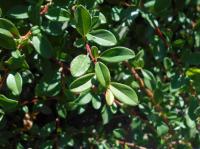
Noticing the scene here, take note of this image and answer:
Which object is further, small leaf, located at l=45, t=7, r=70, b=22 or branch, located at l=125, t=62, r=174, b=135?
branch, located at l=125, t=62, r=174, b=135

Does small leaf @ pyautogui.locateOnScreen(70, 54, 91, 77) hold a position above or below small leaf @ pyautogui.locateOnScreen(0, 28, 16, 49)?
below

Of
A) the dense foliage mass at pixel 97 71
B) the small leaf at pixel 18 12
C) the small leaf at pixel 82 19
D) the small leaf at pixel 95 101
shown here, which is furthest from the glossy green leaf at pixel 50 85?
the small leaf at pixel 82 19

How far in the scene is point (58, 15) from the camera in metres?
1.32

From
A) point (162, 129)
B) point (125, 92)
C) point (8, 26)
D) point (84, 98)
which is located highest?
point (8, 26)

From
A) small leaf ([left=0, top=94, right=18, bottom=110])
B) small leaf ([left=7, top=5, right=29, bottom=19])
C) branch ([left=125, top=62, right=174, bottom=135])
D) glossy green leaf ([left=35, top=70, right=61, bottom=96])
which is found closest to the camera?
small leaf ([left=0, top=94, right=18, bottom=110])

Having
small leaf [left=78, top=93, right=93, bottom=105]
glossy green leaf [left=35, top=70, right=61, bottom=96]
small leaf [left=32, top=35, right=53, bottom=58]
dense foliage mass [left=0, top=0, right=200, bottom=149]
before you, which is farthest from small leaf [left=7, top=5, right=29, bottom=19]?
small leaf [left=78, top=93, right=93, bottom=105]

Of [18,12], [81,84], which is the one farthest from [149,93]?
[18,12]

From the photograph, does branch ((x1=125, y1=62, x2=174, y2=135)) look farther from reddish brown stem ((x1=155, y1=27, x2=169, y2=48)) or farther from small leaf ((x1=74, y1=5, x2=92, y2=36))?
small leaf ((x1=74, y1=5, x2=92, y2=36))

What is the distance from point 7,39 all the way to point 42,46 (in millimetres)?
141

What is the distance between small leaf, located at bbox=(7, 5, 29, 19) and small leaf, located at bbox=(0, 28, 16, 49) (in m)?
0.16

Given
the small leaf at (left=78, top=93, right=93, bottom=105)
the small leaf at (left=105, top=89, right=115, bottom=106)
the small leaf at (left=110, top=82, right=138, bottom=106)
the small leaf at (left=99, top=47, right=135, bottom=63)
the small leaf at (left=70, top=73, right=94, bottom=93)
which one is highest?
the small leaf at (left=99, top=47, right=135, bottom=63)

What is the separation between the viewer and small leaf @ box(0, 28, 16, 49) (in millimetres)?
1230

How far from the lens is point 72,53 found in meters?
1.63

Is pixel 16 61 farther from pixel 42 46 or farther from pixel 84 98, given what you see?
pixel 84 98
